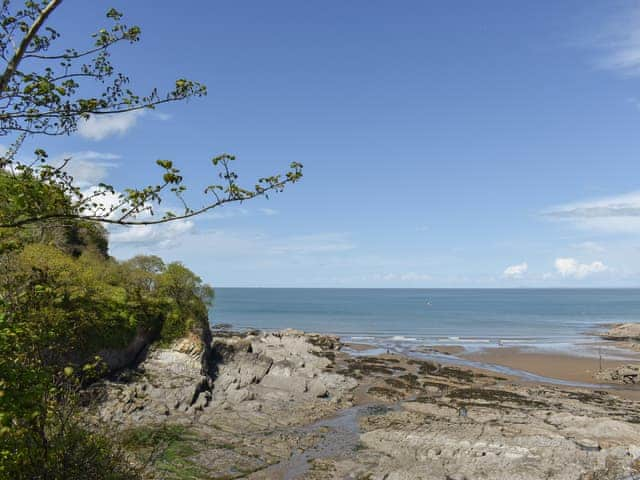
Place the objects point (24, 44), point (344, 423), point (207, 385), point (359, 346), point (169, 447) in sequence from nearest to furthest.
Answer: point (24, 44)
point (169, 447)
point (344, 423)
point (207, 385)
point (359, 346)

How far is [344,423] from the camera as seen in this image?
3266 centimetres

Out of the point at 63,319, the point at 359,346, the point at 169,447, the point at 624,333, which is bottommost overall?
the point at 359,346

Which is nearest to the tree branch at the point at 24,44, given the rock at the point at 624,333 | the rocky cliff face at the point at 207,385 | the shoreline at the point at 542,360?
the rocky cliff face at the point at 207,385

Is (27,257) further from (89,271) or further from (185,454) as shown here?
(185,454)

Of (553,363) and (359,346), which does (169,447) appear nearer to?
(359,346)

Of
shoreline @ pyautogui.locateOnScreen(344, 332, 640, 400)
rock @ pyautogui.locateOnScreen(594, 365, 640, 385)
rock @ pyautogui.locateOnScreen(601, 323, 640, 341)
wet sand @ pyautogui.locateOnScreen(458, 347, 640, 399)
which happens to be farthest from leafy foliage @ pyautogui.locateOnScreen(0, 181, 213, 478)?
rock @ pyautogui.locateOnScreen(601, 323, 640, 341)

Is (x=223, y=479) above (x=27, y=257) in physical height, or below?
below

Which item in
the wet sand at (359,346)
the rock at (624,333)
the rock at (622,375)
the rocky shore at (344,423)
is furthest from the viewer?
the rock at (624,333)

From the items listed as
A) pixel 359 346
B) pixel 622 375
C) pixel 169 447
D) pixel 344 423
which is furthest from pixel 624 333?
pixel 169 447

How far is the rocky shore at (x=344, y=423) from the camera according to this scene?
2348cm

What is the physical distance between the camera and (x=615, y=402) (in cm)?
3978

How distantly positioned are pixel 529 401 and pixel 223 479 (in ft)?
93.3

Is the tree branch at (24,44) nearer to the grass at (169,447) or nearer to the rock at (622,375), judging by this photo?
the grass at (169,447)

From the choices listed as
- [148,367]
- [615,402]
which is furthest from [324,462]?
[615,402]
